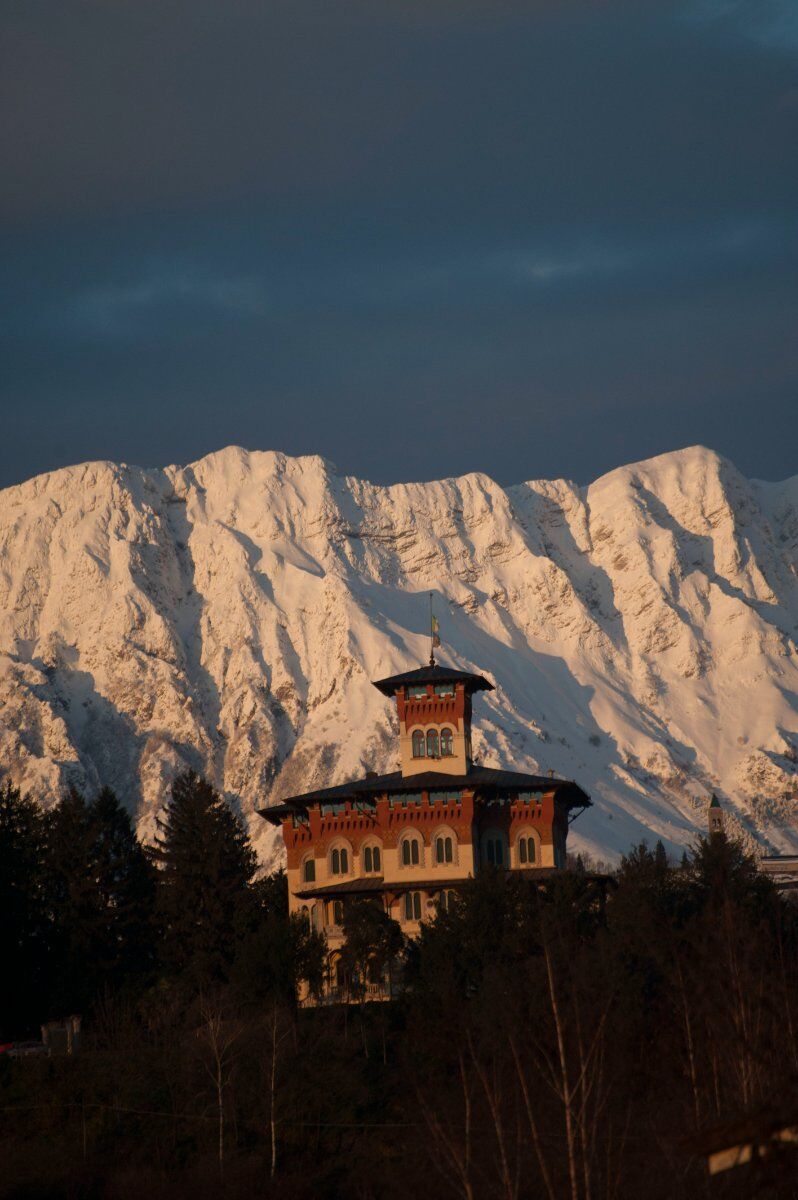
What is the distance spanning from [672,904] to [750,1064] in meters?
44.5

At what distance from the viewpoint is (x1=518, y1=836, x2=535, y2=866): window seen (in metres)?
90.2

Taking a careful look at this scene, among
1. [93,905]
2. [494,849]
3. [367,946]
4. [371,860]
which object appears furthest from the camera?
[494,849]

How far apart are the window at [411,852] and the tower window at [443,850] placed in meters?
1.05

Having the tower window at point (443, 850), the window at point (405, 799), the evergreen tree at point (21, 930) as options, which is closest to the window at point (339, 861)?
the window at point (405, 799)

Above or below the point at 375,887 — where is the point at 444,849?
above

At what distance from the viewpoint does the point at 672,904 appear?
265ft

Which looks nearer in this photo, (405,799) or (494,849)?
(405,799)

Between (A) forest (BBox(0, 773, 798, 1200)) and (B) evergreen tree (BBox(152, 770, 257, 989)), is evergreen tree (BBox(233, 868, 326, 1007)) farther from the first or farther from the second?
(B) evergreen tree (BBox(152, 770, 257, 989))

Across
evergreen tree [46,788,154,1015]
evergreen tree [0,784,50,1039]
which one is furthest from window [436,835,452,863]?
Answer: evergreen tree [0,784,50,1039]

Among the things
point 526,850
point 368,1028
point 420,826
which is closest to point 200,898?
point 420,826

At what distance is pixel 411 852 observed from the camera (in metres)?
89.2

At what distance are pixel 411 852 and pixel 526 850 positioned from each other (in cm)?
626

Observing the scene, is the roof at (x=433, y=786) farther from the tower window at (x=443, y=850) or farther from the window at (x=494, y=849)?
the tower window at (x=443, y=850)

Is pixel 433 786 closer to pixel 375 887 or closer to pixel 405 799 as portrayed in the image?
pixel 405 799
